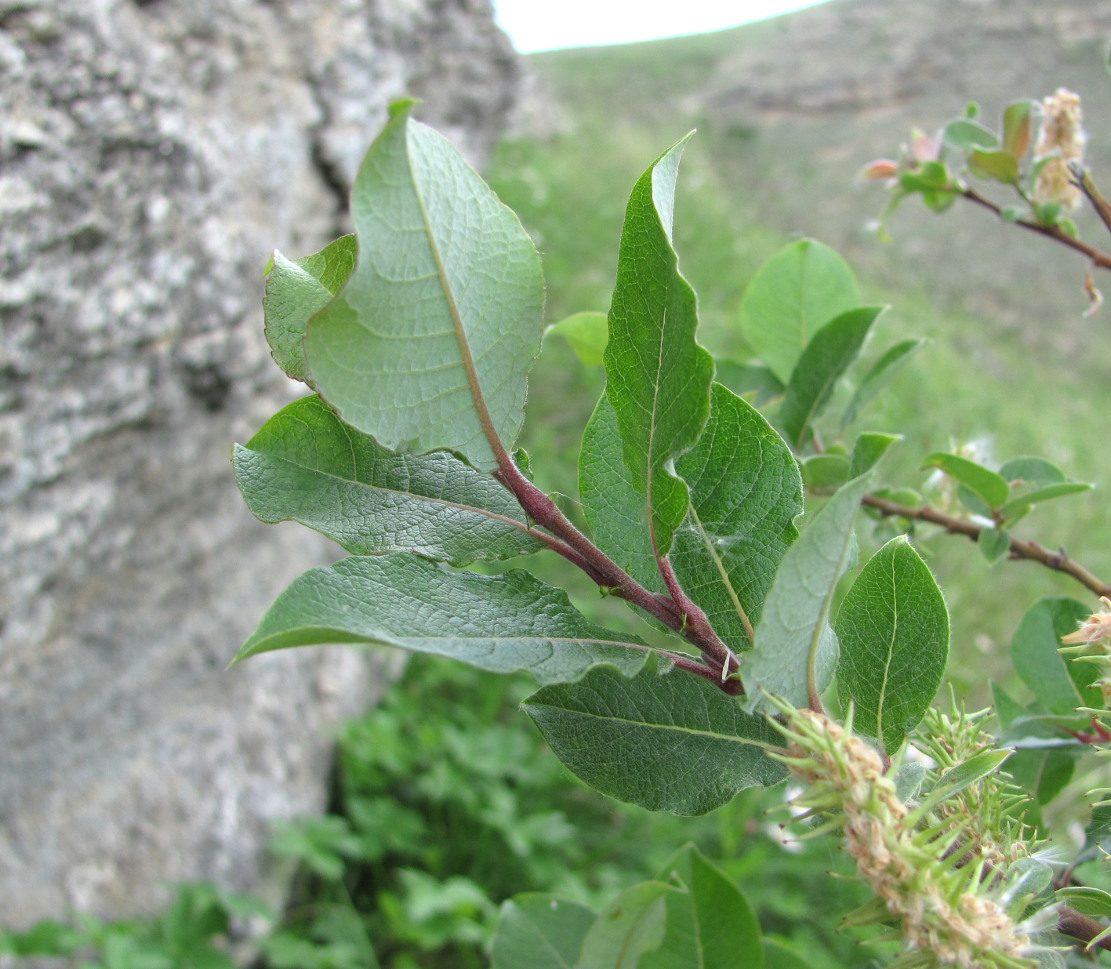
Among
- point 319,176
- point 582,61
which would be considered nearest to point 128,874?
point 319,176

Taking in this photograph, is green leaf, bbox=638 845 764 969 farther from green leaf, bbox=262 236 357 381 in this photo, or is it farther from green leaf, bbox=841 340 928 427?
green leaf, bbox=841 340 928 427

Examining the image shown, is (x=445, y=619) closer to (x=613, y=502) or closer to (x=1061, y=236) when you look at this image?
(x=613, y=502)

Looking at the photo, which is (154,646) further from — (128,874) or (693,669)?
(693,669)

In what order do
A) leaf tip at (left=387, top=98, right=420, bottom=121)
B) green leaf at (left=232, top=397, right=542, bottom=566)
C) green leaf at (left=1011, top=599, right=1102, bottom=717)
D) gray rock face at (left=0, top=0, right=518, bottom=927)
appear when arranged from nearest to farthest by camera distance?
leaf tip at (left=387, top=98, right=420, bottom=121) → green leaf at (left=232, top=397, right=542, bottom=566) → green leaf at (left=1011, top=599, right=1102, bottom=717) → gray rock face at (left=0, top=0, right=518, bottom=927)

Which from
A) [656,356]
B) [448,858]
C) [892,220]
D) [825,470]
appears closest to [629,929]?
[656,356]

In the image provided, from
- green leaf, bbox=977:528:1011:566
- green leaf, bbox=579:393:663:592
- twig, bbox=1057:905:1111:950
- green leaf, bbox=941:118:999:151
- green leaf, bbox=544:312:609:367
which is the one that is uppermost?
green leaf, bbox=941:118:999:151

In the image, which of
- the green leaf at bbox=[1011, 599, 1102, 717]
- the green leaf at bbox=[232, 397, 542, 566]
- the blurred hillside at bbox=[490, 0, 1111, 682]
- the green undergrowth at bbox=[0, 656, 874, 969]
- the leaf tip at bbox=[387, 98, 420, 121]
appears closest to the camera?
the leaf tip at bbox=[387, 98, 420, 121]

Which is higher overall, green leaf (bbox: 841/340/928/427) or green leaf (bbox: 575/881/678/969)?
green leaf (bbox: 841/340/928/427)

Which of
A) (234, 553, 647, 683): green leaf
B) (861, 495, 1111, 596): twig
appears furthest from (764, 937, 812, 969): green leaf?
(861, 495, 1111, 596): twig
